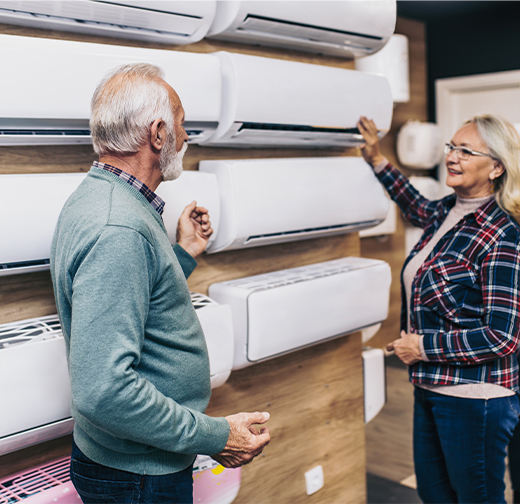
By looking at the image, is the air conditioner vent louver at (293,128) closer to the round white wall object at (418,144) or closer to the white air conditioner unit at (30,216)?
the white air conditioner unit at (30,216)

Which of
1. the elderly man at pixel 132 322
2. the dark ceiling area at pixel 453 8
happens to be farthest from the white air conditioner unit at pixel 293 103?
the dark ceiling area at pixel 453 8

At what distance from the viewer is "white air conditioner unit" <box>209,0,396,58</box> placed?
4.69ft

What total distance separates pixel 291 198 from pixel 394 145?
8.26 feet

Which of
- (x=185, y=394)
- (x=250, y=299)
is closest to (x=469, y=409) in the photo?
(x=250, y=299)

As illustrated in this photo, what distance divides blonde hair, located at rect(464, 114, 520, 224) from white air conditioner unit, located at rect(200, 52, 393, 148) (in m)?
0.35

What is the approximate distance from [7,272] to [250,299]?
593 mm

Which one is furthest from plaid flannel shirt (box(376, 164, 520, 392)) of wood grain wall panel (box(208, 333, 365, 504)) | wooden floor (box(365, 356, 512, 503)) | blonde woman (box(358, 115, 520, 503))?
wooden floor (box(365, 356, 512, 503))

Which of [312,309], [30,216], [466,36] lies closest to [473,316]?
[312,309]

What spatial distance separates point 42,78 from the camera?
1076mm

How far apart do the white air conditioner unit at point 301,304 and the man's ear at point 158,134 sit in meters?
0.57

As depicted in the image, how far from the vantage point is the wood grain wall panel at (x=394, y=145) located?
3797 mm

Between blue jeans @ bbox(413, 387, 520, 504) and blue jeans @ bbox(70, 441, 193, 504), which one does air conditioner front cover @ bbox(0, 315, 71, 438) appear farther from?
blue jeans @ bbox(413, 387, 520, 504)

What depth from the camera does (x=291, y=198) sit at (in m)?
1.56

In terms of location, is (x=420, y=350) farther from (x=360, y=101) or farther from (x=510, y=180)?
(x=360, y=101)
